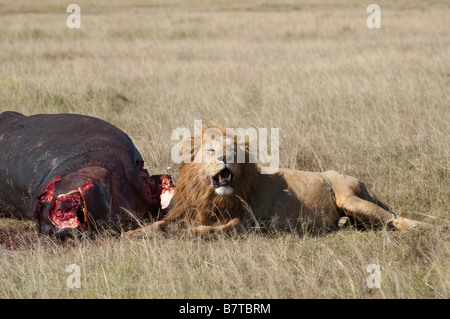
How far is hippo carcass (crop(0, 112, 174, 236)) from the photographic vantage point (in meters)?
4.76

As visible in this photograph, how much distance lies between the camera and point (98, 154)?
17.4 ft

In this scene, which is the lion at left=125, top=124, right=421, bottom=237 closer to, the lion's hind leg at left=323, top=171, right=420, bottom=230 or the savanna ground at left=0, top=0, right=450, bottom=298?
the lion's hind leg at left=323, top=171, right=420, bottom=230

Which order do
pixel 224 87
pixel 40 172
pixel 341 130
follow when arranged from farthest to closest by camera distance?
pixel 224 87 < pixel 341 130 < pixel 40 172

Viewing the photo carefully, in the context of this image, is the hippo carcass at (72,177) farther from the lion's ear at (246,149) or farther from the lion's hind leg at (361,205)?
the lion's hind leg at (361,205)

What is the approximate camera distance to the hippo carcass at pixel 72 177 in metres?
4.76

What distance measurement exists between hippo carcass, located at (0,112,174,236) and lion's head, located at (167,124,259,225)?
13.1 inches

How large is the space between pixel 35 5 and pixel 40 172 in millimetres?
34036

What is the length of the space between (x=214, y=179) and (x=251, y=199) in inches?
15.4

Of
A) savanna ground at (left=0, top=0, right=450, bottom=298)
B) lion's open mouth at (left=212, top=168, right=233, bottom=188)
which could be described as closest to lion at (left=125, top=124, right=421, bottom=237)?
lion's open mouth at (left=212, top=168, right=233, bottom=188)

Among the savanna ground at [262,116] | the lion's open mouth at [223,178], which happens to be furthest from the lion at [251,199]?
the savanna ground at [262,116]

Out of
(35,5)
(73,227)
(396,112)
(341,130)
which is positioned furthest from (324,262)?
(35,5)

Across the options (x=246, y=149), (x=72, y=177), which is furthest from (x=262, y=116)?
(x=72, y=177)

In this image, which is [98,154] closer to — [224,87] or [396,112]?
[396,112]

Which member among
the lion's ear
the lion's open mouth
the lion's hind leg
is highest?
the lion's ear
